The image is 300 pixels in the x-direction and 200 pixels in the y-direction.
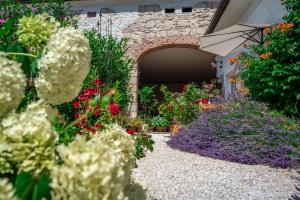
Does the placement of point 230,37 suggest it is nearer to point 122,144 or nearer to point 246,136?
point 246,136

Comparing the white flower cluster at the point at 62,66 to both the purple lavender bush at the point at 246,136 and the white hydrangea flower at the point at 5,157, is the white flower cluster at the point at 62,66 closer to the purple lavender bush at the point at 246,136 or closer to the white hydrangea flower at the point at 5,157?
the white hydrangea flower at the point at 5,157

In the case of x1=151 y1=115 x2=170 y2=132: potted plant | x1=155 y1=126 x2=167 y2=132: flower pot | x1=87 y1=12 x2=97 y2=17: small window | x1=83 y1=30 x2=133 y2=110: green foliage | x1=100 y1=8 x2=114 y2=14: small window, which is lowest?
x1=155 y1=126 x2=167 y2=132: flower pot

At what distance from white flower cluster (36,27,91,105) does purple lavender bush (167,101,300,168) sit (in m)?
3.98

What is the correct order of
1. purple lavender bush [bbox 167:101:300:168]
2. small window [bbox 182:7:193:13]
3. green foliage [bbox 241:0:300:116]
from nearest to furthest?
purple lavender bush [bbox 167:101:300:168]
green foliage [bbox 241:0:300:116]
small window [bbox 182:7:193:13]

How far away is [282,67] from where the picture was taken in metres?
5.94

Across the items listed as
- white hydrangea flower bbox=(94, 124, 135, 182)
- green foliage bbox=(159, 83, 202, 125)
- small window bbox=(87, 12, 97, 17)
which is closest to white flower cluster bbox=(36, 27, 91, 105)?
white hydrangea flower bbox=(94, 124, 135, 182)

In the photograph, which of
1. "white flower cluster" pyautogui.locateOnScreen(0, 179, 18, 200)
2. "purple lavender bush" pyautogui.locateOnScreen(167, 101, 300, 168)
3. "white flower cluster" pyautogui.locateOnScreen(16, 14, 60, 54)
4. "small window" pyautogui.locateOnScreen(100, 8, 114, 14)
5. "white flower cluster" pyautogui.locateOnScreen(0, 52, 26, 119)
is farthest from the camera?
"small window" pyautogui.locateOnScreen(100, 8, 114, 14)

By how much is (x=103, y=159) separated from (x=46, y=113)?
0.43 metres

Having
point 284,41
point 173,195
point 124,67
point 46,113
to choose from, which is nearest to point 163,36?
point 124,67

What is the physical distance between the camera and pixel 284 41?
19.2ft

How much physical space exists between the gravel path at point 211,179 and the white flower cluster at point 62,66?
2.45 m

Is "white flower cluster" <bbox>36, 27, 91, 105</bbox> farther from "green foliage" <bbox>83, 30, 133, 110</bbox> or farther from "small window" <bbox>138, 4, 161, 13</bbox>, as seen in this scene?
"small window" <bbox>138, 4, 161, 13</bbox>

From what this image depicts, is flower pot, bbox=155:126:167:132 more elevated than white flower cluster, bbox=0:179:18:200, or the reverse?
white flower cluster, bbox=0:179:18:200

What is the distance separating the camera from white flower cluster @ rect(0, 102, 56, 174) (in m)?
0.77
